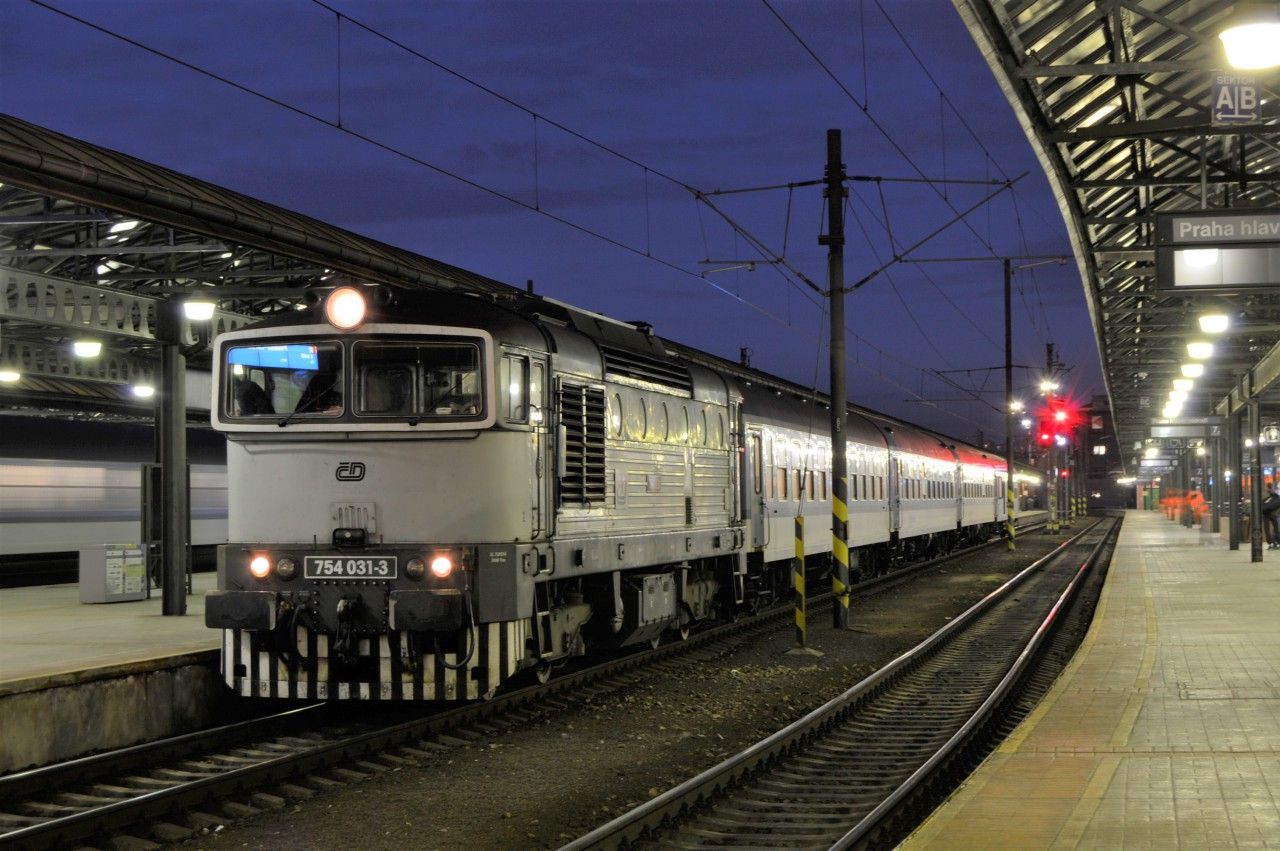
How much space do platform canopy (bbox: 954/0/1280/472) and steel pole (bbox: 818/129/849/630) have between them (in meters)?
2.97

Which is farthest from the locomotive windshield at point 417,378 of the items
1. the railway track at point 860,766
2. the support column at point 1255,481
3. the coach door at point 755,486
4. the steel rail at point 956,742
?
the support column at point 1255,481

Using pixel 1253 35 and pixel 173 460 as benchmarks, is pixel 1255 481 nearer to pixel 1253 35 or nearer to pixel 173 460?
pixel 173 460

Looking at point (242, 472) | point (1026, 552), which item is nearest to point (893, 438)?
point (1026, 552)

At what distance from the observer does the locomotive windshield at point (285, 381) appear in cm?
1188

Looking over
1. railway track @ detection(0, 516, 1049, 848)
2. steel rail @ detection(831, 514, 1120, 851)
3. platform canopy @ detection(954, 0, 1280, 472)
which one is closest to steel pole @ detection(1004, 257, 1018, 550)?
platform canopy @ detection(954, 0, 1280, 472)

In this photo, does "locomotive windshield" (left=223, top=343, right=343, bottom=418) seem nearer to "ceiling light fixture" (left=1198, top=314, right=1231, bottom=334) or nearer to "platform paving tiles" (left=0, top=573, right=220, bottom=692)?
"platform paving tiles" (left=0, top=573, right=220, bottom=692)

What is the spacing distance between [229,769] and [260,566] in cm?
196

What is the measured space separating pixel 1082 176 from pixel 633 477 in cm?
864

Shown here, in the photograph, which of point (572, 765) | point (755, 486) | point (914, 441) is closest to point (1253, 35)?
point (572, 765)

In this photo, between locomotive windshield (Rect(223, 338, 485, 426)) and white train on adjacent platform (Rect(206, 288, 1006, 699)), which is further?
locomotive windshield (Rect(223, 338, 485, 426))

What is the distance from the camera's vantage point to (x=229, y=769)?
33.6 ft

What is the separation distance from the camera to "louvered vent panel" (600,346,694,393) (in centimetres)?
1446

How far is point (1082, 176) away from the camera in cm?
1934

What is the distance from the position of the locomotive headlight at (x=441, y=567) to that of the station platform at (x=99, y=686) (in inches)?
104
